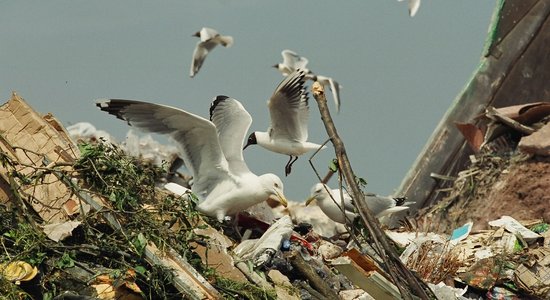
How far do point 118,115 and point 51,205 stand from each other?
1.44 meters

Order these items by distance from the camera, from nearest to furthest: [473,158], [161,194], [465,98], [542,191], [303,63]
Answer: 1. [161,194]
2. [542,191]
3. [473,158]
4. [465,98]
5. [303,63]

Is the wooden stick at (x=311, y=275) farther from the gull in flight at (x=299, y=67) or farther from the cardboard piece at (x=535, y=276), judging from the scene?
the gull in flight at (x=299, y=67)

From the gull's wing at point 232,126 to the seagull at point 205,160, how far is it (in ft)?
0.53

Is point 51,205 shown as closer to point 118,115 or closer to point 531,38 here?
point 118,115

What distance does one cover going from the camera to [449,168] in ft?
35.9

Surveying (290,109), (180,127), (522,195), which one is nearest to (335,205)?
(180,127)

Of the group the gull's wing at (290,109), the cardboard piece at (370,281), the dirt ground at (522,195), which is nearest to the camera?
the cardboard piece at (370,281)

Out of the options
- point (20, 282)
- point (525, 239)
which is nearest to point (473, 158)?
point (525, 239)

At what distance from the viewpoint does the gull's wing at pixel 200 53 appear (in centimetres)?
1279

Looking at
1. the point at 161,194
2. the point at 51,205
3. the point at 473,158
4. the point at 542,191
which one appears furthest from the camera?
→ the point at 473,158

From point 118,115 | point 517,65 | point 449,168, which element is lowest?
point 449,168

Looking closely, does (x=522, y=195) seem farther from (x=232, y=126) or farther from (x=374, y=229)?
(x=374, y=229)

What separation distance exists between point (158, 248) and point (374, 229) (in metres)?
1.95

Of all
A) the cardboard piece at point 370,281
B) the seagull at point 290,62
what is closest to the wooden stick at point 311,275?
the cardboard piece at point 370,281
